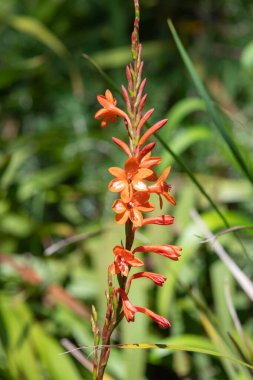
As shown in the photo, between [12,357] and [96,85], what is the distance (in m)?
1.14

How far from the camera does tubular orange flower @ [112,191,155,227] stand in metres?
0.51

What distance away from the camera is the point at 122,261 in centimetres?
52

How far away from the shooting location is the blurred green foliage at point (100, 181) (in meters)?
1.38

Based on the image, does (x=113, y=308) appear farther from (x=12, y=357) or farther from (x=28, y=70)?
(x=28, y=70)

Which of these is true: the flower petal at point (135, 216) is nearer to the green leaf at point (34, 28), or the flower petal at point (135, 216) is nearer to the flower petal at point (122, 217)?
the flower petal at point (122, 217)

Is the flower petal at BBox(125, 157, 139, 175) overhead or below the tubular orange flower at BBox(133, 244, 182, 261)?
overhead

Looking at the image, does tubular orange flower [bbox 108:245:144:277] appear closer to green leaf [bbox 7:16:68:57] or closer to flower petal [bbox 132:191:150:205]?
flower petal [bbox 132:191:150:205]

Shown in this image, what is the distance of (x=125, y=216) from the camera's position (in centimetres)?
51

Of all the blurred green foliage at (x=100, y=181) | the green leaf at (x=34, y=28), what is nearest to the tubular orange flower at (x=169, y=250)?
the blurred green foliage at (x=100, y=181)

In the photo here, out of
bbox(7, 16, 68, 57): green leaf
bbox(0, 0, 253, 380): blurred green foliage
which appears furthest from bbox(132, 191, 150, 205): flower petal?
bbox(7, 16, 68, 57): green leaf

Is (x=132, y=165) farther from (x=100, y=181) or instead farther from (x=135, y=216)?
(x=100, y=181)

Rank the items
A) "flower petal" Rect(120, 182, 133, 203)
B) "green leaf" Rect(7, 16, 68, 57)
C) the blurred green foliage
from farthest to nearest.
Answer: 1. "green leaf" Rect(7, 16, 68, 57)
2. the blurred green foliage
3. "flower petal" Rect(120, 182, 133, 203)

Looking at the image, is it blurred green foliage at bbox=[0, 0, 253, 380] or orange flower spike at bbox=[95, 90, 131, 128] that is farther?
blurred green foliage at bbox=[0, 0, 253, 380]

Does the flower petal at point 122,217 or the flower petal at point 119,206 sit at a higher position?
the flower petal at point 119,206
